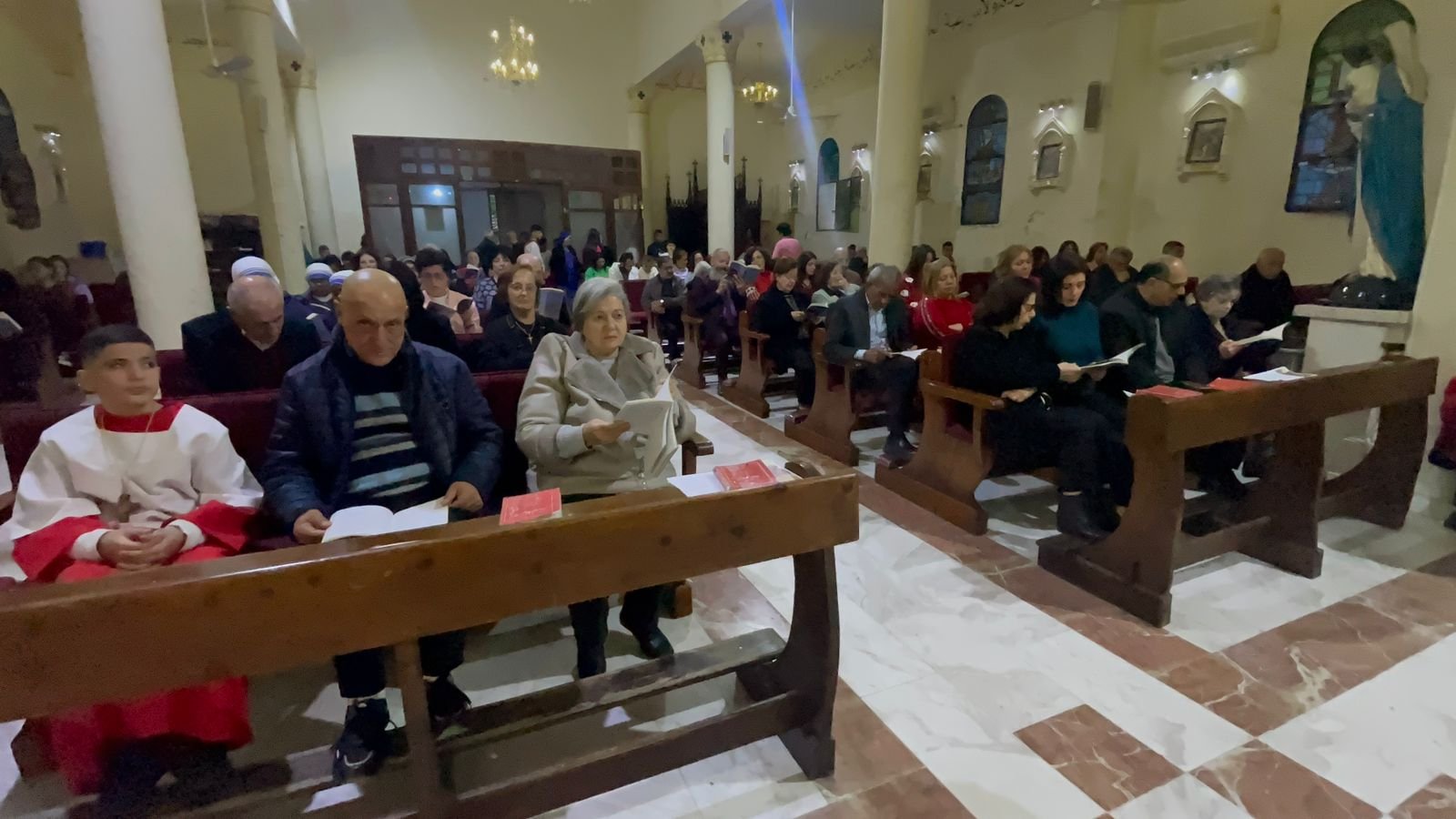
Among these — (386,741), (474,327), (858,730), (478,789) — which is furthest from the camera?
(474,327)

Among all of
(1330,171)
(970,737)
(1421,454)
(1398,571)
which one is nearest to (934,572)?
(970,737)

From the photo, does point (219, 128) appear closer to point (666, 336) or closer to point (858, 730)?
point (666, 336)

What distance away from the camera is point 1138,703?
2.18 metres

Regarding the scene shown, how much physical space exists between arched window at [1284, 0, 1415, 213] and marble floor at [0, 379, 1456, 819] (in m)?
4.57

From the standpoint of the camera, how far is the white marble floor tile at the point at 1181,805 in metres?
1.78

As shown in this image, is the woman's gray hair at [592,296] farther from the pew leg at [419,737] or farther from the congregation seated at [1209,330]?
the congregation seated at [1209,330]

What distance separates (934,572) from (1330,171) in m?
6.27

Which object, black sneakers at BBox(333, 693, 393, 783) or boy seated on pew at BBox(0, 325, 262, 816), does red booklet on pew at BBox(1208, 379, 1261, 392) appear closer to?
black sneakers at BBox(333, 693, 393, 783)

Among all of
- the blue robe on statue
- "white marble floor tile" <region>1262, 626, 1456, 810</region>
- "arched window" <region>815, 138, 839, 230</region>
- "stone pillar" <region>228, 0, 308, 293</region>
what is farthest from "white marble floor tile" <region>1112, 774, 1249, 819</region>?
"arched window" <region>815, 138, 839, 230</region>

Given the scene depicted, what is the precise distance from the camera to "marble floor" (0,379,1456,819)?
1839 millimetres

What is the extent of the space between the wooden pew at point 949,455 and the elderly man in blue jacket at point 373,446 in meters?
2.18

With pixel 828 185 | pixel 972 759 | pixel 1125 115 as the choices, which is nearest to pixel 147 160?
pixel 972 759

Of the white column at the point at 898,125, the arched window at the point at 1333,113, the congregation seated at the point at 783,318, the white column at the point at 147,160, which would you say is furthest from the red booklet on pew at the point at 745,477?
the arched window at the point at 1333,113

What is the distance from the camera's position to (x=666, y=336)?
25.1 feet
